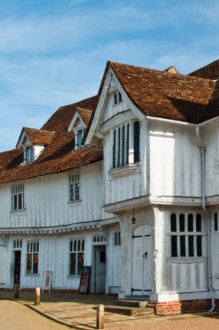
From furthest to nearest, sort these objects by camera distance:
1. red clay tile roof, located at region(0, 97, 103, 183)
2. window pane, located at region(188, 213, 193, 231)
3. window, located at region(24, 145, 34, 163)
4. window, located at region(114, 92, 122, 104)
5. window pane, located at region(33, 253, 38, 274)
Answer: window, located at region(24, 145, 34, 163) < window pane, located at region(33, 253, 38, 274) < red clay tile roof, located at region(0, 97, 103, 183) < window, located at region(114, 92, 122, 104) < window pane, located at region(188, 213, 193, 231)

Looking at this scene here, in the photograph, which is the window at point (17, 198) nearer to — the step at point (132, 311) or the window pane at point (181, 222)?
the step at point (132, 311)

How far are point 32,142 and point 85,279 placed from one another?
869 cm

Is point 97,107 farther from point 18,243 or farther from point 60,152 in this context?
point 18,243

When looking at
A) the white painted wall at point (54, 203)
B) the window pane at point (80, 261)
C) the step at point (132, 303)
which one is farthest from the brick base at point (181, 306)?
the window pane at point (80, 261)

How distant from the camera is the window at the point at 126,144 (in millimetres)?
17984

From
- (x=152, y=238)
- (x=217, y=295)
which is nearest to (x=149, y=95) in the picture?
(x=152, y=238)

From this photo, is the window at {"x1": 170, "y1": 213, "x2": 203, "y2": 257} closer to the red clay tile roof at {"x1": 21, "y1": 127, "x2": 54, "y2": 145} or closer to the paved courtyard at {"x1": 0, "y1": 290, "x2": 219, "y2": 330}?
the paved courtyard at {"x1": 0, "y1": 290, "x2": 219, "y2": 330}

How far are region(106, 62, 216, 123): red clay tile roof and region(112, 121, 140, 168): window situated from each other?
1.01 meters

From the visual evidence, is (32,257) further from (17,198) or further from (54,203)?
(54,203)

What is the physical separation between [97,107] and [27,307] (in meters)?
7.65

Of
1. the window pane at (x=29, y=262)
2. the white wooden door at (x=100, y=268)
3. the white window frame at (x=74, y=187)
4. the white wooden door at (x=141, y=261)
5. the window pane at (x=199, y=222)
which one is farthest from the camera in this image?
the window pane at (x=29, y=262)

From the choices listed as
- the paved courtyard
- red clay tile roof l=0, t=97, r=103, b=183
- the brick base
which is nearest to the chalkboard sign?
the paved courtyard

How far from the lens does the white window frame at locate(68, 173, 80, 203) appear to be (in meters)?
26.0

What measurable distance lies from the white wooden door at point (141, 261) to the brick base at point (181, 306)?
3.96 feet
